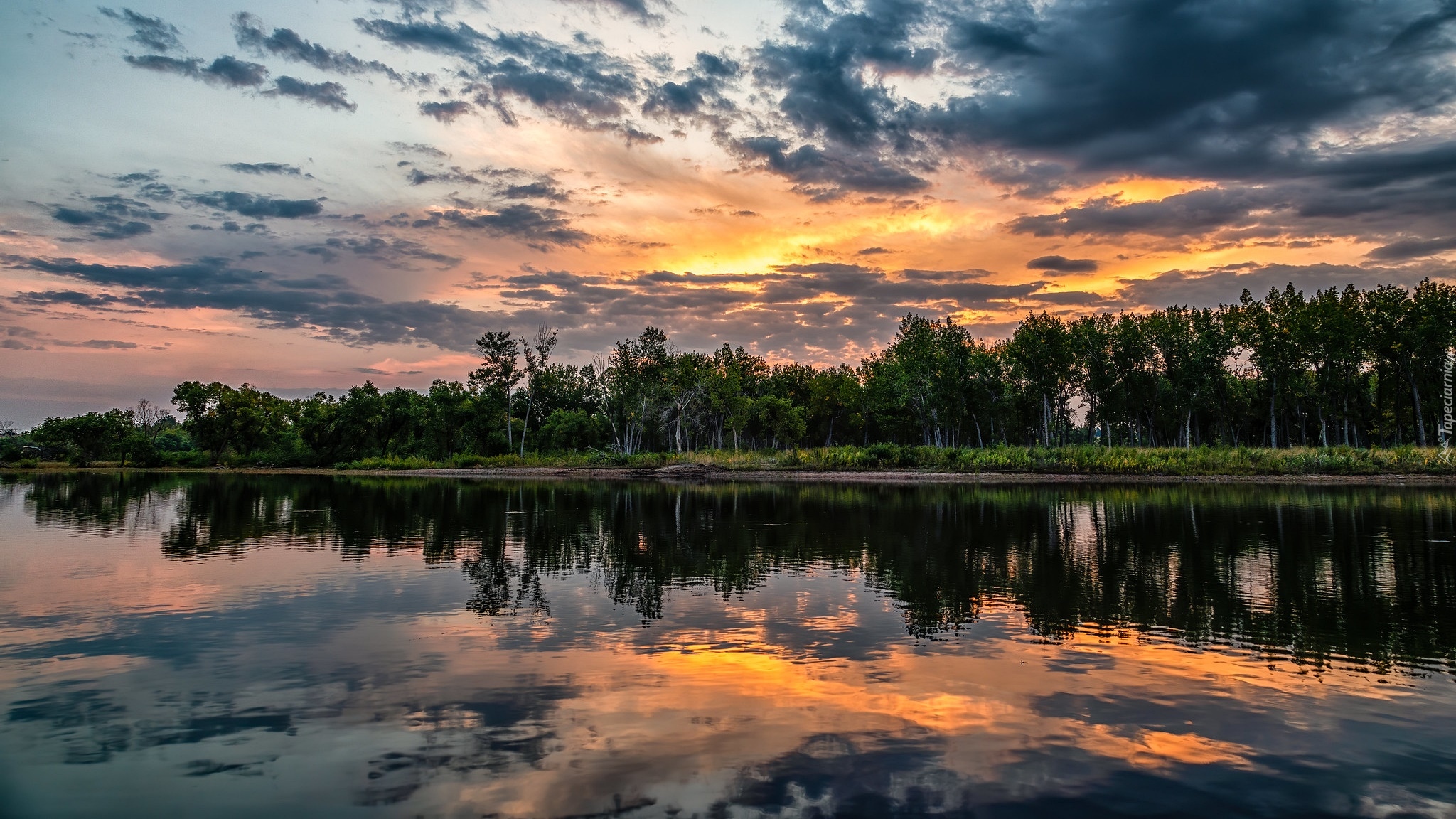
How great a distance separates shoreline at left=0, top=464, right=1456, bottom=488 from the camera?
58188 mm

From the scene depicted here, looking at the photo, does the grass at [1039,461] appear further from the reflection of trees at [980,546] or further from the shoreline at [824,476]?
the reflection of trees at [980,546]

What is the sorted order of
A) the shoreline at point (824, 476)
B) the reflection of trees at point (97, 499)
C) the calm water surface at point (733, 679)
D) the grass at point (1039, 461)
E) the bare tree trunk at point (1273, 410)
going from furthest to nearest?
the bare tree trunk at point (1273, 410), the grass at point (1039, 461), the shoreline at point (824, 476), the reflection of trees at point (97, 499), the calm water surface at point (733, 679)

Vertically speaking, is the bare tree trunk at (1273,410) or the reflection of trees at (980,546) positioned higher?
the bare tree trunk at (1273,410)

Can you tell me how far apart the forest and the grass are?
9.60 feet

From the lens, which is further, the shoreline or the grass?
the grass

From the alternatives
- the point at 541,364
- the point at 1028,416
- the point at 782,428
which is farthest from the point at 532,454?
the point at 1028,416

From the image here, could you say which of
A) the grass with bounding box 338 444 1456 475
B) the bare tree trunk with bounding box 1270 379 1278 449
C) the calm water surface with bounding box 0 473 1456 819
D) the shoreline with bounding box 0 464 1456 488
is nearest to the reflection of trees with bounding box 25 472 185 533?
the calm water surface with bounding box 0 473 1456 819

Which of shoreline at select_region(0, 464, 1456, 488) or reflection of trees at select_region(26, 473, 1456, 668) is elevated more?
shoreline at select_region(0, 464, 1456, 488)

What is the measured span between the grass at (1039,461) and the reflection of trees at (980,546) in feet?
36.0

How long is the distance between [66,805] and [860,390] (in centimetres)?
11120

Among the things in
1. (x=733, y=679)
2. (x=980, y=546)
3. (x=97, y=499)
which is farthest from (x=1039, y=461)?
(x=97, y=499)

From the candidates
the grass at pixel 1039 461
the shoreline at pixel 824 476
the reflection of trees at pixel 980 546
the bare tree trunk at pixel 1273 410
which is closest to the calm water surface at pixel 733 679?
the reflection of trees at pixel 980 546

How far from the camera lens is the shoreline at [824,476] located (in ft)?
191

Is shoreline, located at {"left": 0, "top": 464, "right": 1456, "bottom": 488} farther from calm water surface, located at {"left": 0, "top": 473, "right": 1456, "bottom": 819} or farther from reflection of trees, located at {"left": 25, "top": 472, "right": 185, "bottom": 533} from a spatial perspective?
calm water surface, located at {"left": 0, "top": 473, "right": 1456, "bottom": 819}
